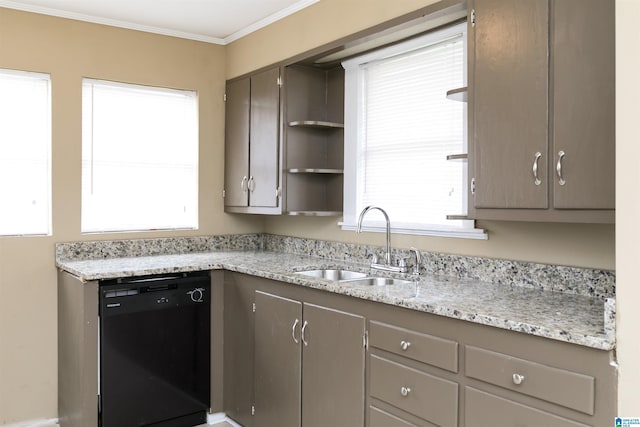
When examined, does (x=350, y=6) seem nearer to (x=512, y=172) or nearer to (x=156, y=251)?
(x=512, y=172)

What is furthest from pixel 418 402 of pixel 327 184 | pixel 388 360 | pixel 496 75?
pixel 327 184

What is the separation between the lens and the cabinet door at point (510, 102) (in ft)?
6.89

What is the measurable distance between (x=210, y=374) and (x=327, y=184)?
1446mm

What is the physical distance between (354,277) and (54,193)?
6.44ft

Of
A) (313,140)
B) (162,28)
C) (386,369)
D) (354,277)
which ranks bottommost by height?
(386,369)

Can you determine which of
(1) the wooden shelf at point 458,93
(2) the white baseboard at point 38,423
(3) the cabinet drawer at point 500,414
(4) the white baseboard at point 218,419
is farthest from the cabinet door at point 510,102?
(2) the white baseboard at point 38,423

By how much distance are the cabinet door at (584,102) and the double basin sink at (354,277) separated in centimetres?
105

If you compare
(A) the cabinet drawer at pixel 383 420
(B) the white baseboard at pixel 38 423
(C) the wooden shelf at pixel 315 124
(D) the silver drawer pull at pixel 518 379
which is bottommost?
(B) the white baseboard at pixel 38 423

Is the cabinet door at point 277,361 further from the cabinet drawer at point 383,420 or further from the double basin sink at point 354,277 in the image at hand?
the cabinet drawer at point 383,420

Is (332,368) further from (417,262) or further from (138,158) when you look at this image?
(138,158)

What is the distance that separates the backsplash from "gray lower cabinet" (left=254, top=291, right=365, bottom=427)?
726 millimetres

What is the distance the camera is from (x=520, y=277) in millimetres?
2578

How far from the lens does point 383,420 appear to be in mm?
2312
